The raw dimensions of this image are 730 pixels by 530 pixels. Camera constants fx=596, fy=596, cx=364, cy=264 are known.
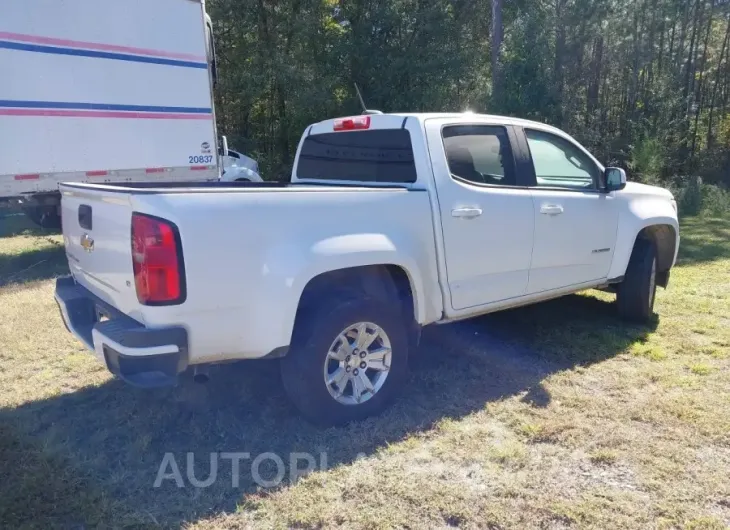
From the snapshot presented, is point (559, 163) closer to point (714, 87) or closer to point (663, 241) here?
point (663, 241)

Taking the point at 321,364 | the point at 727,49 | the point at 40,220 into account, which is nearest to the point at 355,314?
the point at 321,364

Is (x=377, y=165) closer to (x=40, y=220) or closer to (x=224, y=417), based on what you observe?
(x=224, y=417)

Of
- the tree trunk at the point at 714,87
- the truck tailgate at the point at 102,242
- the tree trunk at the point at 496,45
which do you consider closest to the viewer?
the truck tailgate at the point at 102,242

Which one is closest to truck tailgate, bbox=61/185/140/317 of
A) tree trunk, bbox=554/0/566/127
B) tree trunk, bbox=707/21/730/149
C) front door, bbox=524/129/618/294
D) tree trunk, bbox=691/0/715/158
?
front door, bbox=524/129/618/294

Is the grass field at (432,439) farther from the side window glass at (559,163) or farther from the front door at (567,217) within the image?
the side window glass at (559,163)

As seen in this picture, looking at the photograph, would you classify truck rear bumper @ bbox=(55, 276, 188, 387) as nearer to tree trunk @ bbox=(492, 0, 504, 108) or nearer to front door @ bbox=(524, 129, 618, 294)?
front door @ bbox=(524, 129, 618, 294)

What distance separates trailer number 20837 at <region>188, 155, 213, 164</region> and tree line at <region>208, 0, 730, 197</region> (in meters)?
7.04

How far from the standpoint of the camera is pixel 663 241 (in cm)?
570

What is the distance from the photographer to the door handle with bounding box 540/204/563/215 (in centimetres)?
450

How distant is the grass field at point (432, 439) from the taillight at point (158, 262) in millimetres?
981

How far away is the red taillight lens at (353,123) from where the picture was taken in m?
4.42

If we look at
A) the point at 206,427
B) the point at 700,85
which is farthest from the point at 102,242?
the point at 700,85

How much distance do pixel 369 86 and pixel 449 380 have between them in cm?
1381

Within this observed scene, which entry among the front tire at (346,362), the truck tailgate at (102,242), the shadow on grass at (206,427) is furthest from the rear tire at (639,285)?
the truck tailgate at (102,242)
